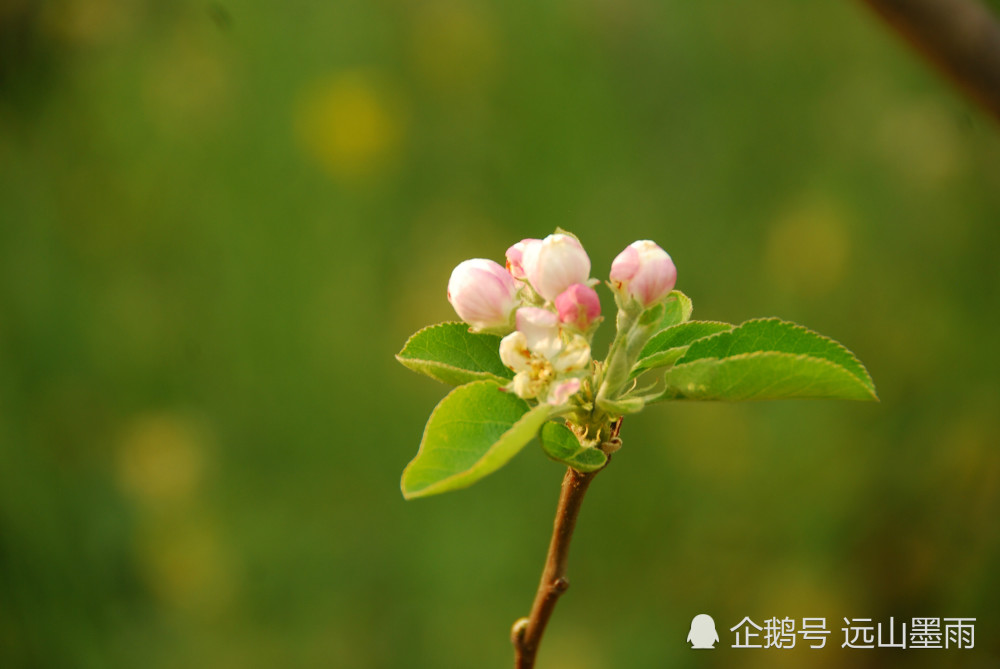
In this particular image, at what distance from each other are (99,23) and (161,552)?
81cm

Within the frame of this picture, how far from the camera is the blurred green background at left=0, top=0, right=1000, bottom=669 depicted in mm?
1177

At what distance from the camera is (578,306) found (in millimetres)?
313

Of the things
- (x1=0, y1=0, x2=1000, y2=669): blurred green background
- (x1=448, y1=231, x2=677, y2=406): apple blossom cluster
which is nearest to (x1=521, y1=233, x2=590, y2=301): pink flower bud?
(x1=448, y1=231, x2=677, y2=406): apple blossom cluster

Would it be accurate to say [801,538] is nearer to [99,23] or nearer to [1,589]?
[1,589]

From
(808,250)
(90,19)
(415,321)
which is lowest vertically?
(415,321)

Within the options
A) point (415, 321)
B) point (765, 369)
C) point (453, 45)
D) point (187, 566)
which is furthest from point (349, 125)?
point (765, 369)

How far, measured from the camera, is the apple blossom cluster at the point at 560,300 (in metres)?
0.32

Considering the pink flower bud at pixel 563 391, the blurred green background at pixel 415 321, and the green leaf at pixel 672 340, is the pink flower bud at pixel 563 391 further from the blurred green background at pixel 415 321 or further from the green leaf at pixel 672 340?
the blurred green background at pixel 415 321

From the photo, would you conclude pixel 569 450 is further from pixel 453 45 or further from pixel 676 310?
pixel 453 45

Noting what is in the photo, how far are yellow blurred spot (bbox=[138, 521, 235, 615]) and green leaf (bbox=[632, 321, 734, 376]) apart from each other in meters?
1.01

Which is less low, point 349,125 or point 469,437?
point 349,125

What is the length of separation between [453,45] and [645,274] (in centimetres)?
98

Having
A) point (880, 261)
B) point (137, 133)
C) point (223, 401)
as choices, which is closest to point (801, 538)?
point (880, 261)

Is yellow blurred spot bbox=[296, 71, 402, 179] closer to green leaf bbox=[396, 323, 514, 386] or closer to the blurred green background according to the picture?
the blurred green background
